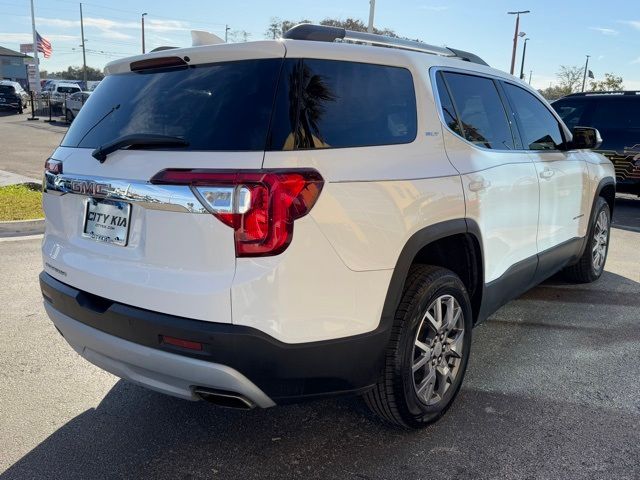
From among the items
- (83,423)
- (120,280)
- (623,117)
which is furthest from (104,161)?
(623,117)

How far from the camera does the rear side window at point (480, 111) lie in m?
3.27

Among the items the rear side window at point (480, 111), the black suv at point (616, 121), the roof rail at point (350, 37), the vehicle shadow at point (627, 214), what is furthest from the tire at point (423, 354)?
the black suv at point (616, 121)

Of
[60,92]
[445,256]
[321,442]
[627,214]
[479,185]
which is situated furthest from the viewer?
[60,92]

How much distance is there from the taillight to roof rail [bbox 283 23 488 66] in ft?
3.07

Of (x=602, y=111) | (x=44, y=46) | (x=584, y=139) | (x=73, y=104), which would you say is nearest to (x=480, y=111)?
(x=584, y=139)

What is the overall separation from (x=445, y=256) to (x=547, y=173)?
1318 mm

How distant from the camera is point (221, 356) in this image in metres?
2.26

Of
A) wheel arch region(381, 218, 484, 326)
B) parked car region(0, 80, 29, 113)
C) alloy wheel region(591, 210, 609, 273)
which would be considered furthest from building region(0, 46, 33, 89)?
wheel arch region(381, 218, 484, 326)

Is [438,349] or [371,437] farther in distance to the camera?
[438,349]

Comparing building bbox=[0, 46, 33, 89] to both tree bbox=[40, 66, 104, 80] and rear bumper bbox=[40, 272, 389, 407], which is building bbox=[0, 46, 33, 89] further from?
rear bumper bbox=[40, 272, 389, 407]

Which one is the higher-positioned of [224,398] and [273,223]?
[273,223]

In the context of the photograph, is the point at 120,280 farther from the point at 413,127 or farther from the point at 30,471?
the point at 413,127

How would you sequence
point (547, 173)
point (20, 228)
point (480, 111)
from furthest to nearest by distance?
1. point (20, 228)
2. point (547, 173)
3. point (480, 111)

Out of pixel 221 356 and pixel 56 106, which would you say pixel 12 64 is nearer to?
pixel 56 106
